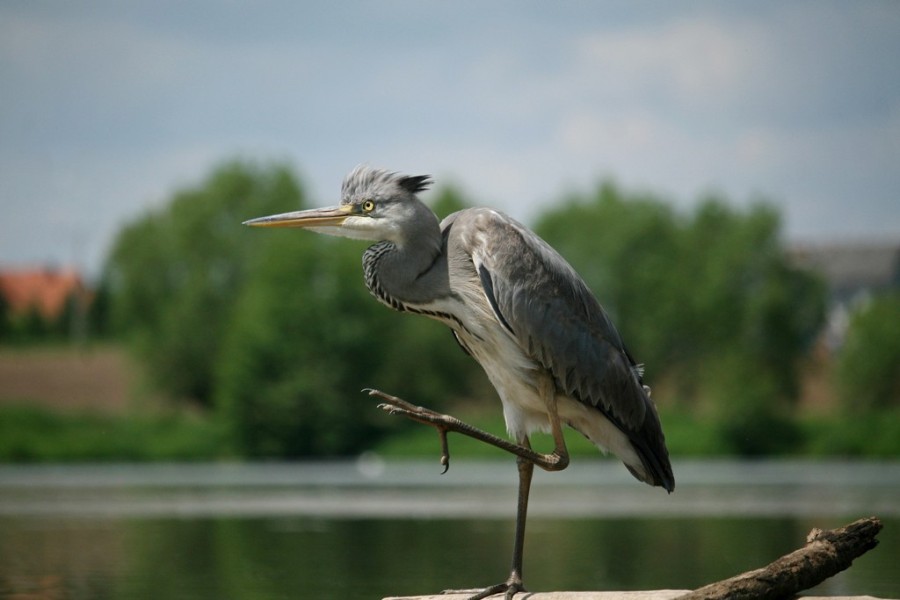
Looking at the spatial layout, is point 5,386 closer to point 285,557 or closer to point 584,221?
point 584,221

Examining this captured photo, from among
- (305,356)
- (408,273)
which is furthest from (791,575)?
(305,356)

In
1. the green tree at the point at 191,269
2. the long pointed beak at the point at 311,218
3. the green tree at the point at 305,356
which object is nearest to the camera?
the long pointed beak at the point at 311,218

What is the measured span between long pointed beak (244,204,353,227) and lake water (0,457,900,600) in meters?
4.57

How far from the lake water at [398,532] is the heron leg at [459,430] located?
14.3 feet

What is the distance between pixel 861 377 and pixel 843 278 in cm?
3846

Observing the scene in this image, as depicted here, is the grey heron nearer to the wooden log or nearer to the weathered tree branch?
the wooden log

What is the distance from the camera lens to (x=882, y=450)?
4141 cm

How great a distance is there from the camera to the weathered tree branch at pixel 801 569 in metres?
6.69

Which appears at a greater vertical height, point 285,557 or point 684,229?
point 684,229

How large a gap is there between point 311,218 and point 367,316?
39.0 meters

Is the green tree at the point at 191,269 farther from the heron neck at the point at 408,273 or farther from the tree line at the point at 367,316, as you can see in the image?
the heron neck at the point at 408,273

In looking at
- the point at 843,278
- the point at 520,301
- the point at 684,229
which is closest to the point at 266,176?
the point at 684,229

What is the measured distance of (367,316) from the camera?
46656 millimetres

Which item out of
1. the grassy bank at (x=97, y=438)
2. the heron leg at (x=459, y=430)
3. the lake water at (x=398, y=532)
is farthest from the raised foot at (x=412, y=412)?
the grassy bank at (x=97, y=438)
